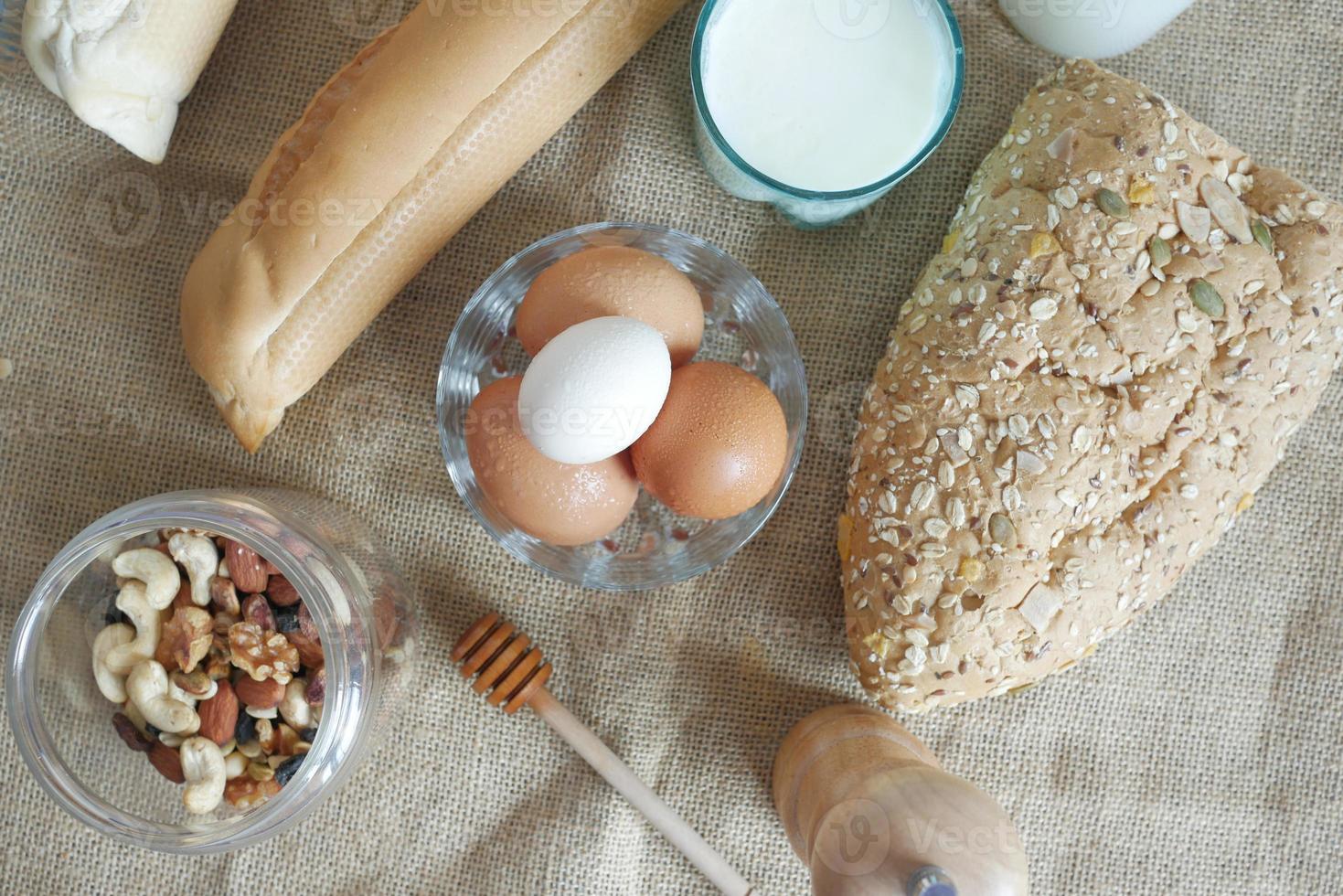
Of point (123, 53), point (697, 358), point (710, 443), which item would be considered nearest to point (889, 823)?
point (710, 443)

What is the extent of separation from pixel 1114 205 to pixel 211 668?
0.95 meters

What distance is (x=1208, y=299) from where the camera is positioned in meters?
0.89

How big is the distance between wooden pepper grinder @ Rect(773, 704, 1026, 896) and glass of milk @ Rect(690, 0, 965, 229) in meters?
0.54

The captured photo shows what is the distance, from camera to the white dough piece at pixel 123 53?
931 mm

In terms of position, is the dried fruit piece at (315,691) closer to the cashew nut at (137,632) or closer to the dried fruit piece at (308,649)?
the dried fruit piece at (308,649)

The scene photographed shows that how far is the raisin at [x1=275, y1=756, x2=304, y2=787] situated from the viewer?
0.89 meters

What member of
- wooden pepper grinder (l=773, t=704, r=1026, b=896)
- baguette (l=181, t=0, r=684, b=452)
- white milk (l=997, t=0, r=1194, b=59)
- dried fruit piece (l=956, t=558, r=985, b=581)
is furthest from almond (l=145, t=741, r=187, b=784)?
white milk (l=997, t=0, r=1194, b=59)

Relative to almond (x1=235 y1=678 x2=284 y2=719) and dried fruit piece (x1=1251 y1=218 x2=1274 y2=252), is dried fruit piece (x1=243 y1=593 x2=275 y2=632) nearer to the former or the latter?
almond (x1=235 y1=678 x2=284 y2=719)

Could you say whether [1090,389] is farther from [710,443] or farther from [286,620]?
[286,620]

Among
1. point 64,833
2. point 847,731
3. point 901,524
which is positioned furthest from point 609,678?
point 64,833

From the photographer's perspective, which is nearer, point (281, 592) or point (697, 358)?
point (281, 592)

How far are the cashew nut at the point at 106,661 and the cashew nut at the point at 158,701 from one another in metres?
0.03

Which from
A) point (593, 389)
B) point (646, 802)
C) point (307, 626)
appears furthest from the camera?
point (646, 802)

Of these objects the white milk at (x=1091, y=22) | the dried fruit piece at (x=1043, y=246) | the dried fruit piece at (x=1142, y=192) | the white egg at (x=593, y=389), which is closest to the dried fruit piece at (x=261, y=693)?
the white egg at (x=593, y=389)
